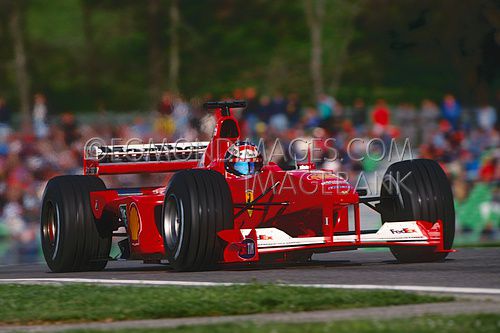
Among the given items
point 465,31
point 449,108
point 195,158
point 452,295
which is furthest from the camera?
point 449,108

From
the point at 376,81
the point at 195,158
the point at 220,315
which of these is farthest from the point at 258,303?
the point at 376,81

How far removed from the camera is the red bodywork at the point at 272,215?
12.3 metres

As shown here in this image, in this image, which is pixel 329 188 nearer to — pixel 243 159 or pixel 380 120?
pixel 243 159

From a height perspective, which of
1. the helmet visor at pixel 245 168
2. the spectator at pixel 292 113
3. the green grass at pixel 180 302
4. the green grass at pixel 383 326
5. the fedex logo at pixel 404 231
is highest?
the spectator at pixel 292 113

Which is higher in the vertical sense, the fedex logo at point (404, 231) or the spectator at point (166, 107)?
the spectator at point (166, 107)

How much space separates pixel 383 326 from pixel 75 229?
6785 millimetres

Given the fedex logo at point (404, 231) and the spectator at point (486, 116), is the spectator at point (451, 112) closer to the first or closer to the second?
the spectator at point (486, 116)

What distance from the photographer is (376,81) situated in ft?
124

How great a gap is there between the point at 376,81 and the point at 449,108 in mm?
13715

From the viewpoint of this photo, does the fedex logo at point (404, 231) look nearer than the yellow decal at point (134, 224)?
Yes

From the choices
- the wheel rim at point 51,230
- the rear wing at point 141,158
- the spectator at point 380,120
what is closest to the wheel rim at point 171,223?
the wheel rim at point 51,230

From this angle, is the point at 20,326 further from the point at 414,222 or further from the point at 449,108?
the point at 449,108

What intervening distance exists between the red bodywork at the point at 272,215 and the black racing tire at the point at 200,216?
0.14 meters

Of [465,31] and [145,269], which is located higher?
[465,31]
